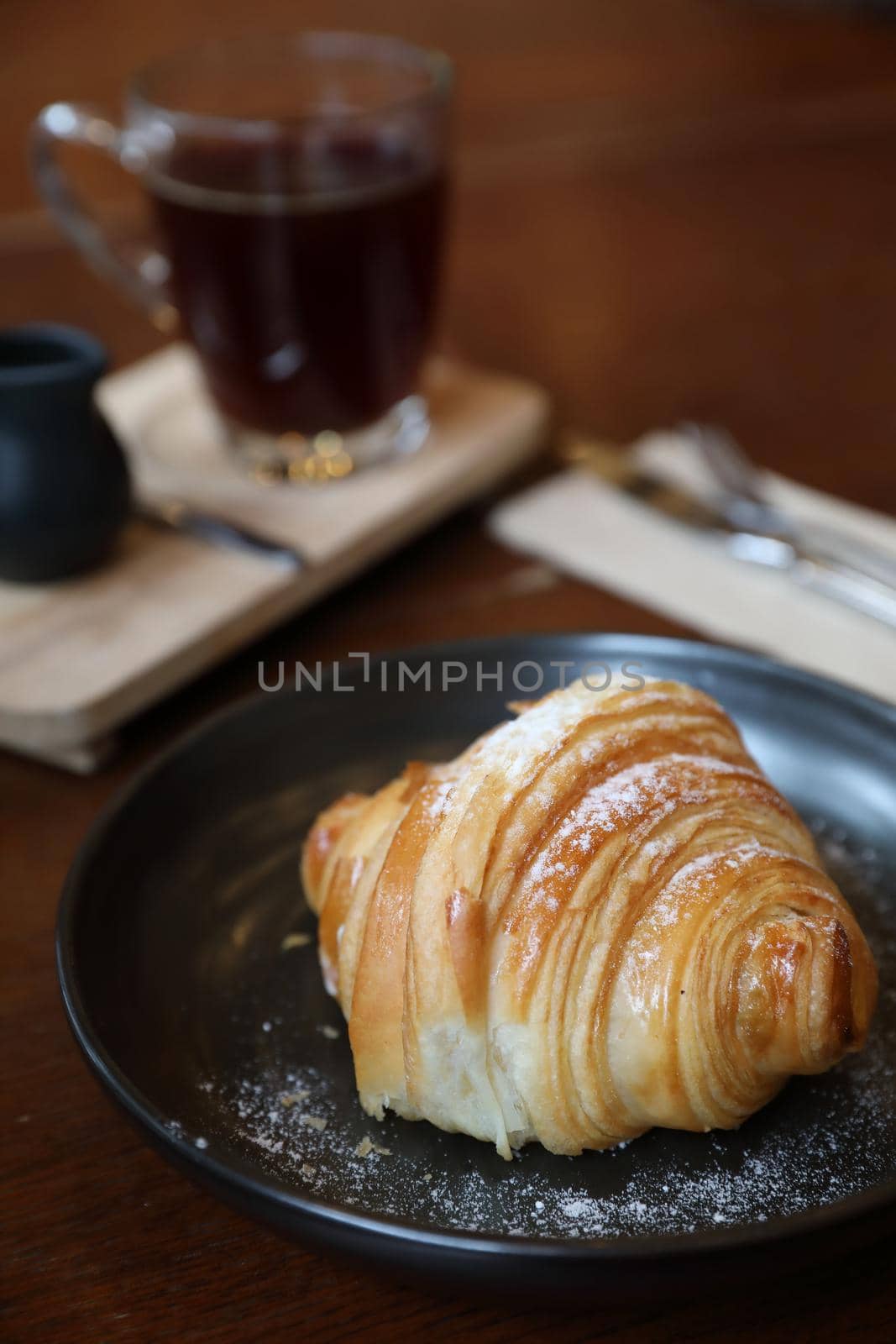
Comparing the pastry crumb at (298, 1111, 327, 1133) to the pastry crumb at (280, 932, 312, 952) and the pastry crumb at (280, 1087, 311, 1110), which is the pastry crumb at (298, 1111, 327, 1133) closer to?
the pastry crumb at (280, 1087, 311, 1110)

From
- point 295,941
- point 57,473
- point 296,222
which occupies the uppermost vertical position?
point 296,222

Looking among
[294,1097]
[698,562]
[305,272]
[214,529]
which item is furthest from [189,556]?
[294,1097]

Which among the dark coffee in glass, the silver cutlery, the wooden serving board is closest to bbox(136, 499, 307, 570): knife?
the wooden serving board

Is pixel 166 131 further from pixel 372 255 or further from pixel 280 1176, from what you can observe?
pixel 280 1176

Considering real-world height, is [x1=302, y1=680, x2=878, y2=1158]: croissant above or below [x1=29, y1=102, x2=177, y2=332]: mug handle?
below

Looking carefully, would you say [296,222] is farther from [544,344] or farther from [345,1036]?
[345,1036]

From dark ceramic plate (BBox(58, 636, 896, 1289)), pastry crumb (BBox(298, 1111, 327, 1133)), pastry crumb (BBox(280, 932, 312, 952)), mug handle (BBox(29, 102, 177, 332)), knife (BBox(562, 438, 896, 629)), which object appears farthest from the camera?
mug handle (BBox(29, 102, 177, 332))
